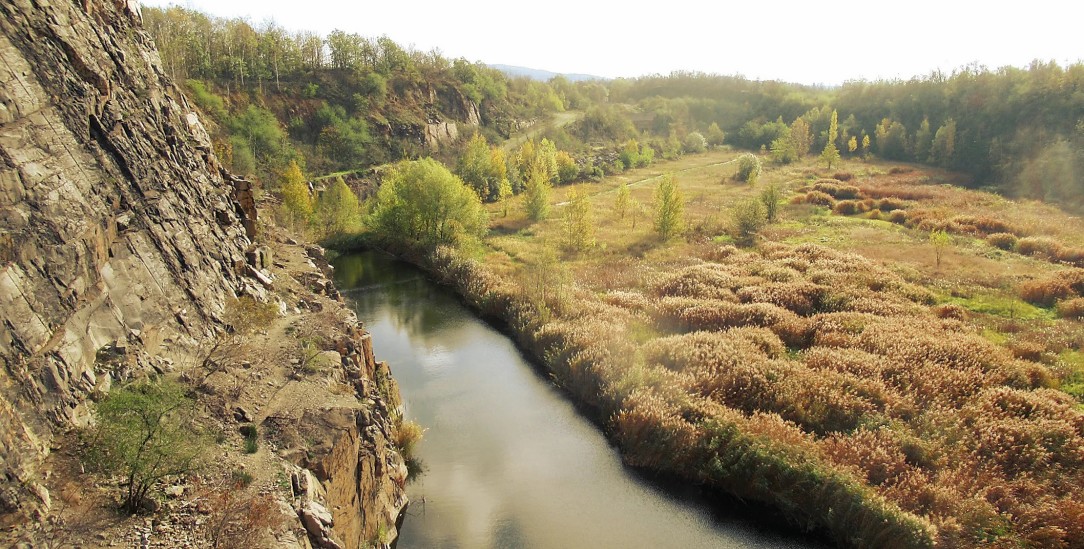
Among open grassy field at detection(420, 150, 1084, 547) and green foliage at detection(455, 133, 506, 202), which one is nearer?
open grassy field at detection(420, 150, 1084, 547)

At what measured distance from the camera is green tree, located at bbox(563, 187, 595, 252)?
140 ft

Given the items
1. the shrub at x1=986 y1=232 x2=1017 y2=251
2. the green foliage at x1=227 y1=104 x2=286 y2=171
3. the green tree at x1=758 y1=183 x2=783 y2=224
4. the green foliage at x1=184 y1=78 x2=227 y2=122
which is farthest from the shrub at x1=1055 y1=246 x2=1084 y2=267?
the green foliage at x1=184 y1=78 x2=227 y2=122

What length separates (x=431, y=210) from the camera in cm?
4178

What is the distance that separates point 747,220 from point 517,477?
3326 centimetres

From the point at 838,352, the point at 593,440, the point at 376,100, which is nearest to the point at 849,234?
the point at 838,352

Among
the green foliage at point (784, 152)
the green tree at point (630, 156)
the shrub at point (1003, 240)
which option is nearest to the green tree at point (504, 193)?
the green tree at point (630, 156)

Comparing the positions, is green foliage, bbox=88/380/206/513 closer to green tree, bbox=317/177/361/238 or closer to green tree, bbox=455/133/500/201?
green tree, bbox=317/177/361/238

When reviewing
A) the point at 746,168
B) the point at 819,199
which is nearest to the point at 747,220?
the point at 819,199

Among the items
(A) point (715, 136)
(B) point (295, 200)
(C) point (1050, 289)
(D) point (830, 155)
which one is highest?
(A) point (715, 136)

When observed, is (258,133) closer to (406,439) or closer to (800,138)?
(406,439)

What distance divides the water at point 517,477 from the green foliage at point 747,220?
24440 millimetres

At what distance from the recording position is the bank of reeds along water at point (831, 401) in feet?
51.1

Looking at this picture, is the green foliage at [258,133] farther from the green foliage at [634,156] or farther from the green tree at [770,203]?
the green foliage at [634,156]

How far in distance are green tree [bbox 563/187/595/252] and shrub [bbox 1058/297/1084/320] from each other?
26088 mm
